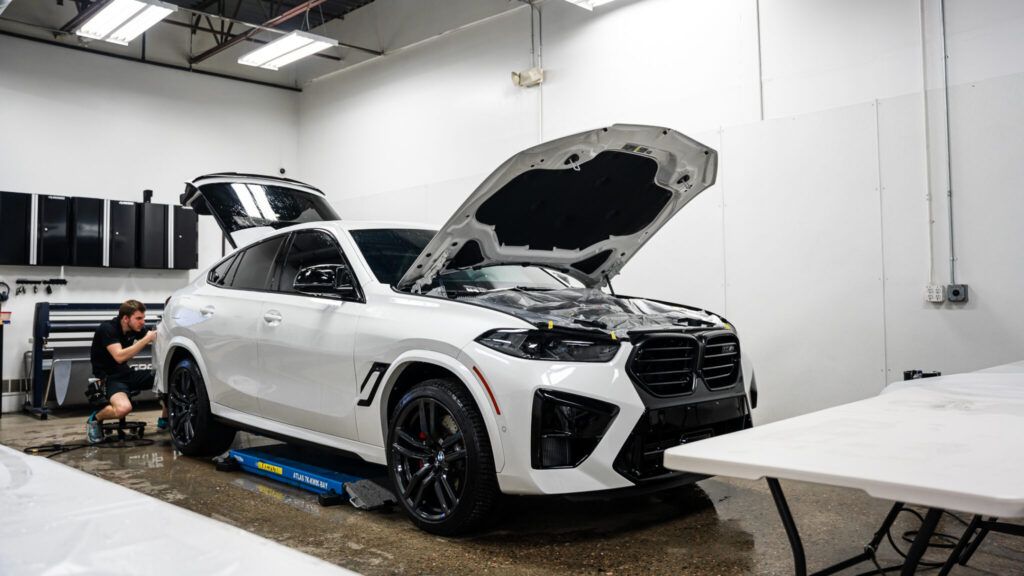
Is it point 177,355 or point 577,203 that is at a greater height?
point 577,203

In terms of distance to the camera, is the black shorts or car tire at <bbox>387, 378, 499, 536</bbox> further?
the black shorts

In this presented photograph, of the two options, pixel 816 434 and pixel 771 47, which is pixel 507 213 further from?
pixel 771 47

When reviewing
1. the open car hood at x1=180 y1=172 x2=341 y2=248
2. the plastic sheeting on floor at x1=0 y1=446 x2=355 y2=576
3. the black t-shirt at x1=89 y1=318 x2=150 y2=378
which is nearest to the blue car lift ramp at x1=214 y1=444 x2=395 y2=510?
the open car hood at x1=180 y1=172 x2=341 y2=248

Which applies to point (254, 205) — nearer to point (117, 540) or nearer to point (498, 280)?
point (498, 280)

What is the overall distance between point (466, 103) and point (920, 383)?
6406 millimetres

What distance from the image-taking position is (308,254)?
4.24 m

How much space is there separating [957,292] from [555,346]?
3.35 meters

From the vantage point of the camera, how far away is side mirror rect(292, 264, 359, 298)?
379 centimetres

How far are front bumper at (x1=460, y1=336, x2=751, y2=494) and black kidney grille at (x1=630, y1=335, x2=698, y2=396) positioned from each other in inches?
2.4

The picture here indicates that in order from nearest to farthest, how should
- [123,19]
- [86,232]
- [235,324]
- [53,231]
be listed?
[235,324], [123,19], [53,231], [86,232]

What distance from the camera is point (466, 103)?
862cm

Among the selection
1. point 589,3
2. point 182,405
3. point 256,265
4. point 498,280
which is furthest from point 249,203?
point 589,3

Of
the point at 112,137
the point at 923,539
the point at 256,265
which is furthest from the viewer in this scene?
the point at 112,137

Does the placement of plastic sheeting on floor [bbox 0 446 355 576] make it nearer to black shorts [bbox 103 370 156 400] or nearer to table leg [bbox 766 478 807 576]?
table leg [bbox 766 478 807 576]
